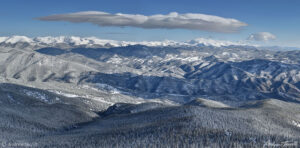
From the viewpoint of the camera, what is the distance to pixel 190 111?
193375 millimetres

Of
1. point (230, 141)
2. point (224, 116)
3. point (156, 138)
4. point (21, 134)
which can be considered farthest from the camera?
point (224, 116)

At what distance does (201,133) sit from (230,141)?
47.5 feet

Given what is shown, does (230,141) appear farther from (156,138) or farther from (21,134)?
(21,134)

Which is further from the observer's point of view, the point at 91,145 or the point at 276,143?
the point at 91,145

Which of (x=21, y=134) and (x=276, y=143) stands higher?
(x=276, y=143)

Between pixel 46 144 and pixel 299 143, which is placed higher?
pixel 299 143

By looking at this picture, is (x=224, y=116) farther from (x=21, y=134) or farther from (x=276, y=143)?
(x=21, y=134)

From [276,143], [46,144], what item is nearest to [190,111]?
[276,143]

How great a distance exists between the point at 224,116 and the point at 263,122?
2485 cm

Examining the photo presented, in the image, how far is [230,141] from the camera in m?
125

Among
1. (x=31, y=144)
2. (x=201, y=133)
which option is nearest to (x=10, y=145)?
(x=31, y=144)

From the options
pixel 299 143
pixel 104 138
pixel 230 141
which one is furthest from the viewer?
pixel 104 138

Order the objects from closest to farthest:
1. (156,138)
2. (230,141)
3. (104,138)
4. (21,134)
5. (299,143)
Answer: (299,143)
(230,141)
(156,138)
(104,138)
(21,134)

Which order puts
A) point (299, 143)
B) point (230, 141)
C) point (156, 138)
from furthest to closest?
point (156, 138), point (230, 141), point (299, 143)
